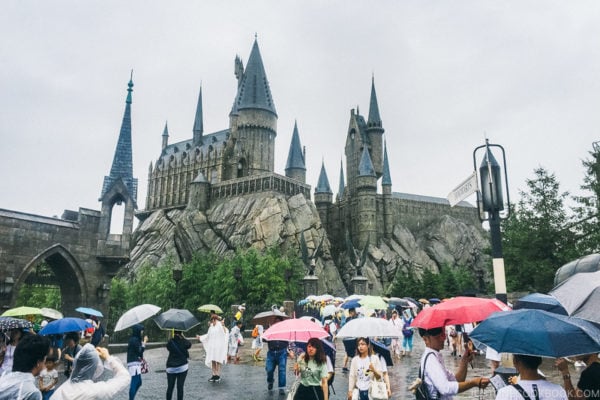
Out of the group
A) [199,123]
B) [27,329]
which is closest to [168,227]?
[199,123]

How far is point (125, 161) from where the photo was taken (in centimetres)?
1958

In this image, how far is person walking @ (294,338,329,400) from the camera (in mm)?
5367

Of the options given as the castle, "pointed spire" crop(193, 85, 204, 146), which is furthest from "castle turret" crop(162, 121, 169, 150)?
"pointed spire" crop(193, 85, 204, 146)

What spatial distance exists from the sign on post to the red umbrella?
1.35 meters

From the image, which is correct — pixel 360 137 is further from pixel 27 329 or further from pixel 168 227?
pixel 27 329

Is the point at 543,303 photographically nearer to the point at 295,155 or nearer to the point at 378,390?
the point at 378,390

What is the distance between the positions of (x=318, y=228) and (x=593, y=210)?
115ft

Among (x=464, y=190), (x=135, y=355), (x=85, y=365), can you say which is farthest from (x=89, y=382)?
(x=464, y=190)

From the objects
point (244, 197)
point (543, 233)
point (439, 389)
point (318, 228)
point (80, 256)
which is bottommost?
point (439, 389)

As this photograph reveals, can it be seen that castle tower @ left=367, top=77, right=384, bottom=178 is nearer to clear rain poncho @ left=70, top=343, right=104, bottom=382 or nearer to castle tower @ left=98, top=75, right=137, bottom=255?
castle tower @ left=98, top=75, right=137, bottom=255

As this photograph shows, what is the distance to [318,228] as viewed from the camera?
60281 mm

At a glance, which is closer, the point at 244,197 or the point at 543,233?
the point at 543,233

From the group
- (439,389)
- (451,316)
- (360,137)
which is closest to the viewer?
(439,389)

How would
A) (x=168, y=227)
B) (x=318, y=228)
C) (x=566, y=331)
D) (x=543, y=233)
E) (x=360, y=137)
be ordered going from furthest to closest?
(x=360, y=137), (x=168, y=227), (x=318, y=228), (x=543, y=233), (x=566, y=331)
